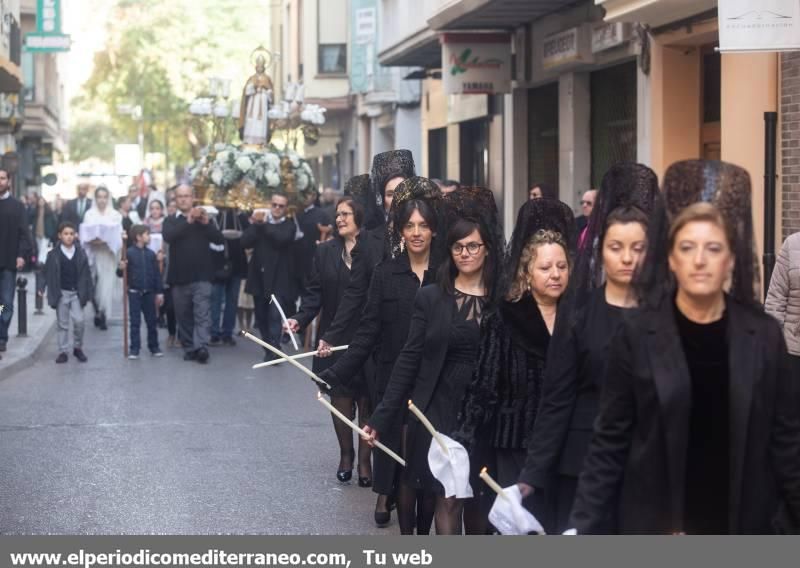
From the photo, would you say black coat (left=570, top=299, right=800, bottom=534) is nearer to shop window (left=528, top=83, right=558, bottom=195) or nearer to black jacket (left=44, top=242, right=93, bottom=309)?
black jacket (left=44, top=242, right=93, bottom=309)

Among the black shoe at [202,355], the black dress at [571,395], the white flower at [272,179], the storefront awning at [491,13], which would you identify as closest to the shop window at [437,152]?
the storefront awning at [491,13]

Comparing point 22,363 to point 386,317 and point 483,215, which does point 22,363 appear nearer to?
point 386,317

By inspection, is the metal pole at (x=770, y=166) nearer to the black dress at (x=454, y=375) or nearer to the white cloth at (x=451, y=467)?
the black dress at (x=454, y=375)

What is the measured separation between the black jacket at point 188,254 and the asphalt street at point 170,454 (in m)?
1.11

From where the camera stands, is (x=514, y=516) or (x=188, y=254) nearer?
Answer: (x=514, y=516)

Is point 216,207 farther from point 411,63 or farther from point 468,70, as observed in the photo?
point 411,63

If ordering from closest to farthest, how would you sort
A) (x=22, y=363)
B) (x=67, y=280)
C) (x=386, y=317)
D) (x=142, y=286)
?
1. (x=386, y=317)
2. (x=22, y=363)
3. (x=67, y=280)
4. (x=142, y=286)

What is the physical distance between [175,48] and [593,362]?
176 ft

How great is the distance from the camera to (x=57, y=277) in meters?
18.0

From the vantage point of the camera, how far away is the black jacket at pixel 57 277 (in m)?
17.9

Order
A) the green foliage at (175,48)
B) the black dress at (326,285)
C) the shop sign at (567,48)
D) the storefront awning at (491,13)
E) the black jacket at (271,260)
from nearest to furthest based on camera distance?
the black dress at (326,285) < the black jacket at (271,260) < the shop sign at (567,48) < the storefront awning at (491,13) < the green foliage at (175,48)

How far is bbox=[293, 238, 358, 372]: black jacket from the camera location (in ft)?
35.8

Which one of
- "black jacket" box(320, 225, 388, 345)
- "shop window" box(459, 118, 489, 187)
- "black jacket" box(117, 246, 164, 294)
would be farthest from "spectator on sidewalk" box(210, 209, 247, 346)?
"black jacket" box(320, 225, 388, 345)

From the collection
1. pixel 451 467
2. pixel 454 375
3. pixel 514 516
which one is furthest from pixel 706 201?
pixel 454 375
